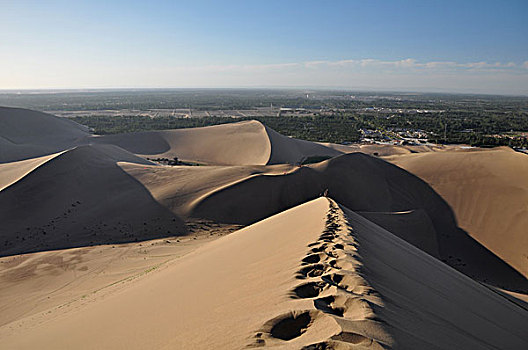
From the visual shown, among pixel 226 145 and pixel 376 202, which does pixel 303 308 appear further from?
pixel 226 145

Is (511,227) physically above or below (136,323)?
below

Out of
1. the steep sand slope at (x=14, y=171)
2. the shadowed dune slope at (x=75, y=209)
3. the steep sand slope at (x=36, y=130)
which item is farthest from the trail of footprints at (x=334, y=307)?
the steep sand slope at (x=36, y=130)

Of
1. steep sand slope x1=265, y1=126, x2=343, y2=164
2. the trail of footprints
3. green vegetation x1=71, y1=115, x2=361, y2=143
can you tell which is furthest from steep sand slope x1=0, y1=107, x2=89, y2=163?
the trail of footprints

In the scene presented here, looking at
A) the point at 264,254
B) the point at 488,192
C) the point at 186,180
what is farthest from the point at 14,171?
the point at 488,192

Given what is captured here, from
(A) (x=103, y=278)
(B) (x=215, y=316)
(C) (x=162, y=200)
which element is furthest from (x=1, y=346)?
(C) (x=162, y=200)

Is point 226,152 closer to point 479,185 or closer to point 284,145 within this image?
point 284,145

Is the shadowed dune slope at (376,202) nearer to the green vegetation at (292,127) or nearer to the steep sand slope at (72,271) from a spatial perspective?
the steep sand slope at (72,271)
